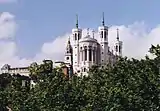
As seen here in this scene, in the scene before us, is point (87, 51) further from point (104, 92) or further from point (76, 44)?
point (104, 92)

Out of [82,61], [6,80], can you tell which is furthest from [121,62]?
[82,61]

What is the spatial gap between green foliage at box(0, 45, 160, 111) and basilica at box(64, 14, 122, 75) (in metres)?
107

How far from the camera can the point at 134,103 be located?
145ft

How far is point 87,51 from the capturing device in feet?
540

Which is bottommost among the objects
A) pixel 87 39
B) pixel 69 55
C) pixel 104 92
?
pixel 104 92

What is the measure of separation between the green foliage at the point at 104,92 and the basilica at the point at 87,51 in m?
107

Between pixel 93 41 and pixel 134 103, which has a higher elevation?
pixel 93 41

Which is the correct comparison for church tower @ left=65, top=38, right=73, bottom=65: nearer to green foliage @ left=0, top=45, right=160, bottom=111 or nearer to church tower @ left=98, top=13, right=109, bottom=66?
church tower @ left=98, top=13, right=109, bottom=66

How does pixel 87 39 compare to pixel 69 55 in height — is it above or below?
above

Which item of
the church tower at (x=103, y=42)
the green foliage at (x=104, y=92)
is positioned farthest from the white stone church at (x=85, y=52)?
the green foliage at (x=104, y=92)

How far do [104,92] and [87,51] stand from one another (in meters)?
119

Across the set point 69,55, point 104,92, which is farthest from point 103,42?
point 104,92

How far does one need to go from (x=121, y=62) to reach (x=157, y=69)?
22.9 feet

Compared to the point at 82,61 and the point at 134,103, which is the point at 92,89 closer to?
the point at 134,103
